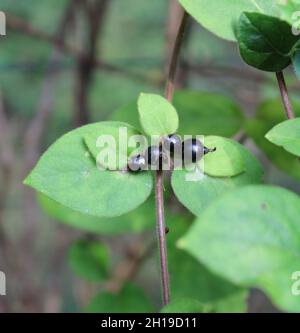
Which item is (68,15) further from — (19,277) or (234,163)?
(234,163)

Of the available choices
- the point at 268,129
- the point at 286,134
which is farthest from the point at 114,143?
the point at 268,129

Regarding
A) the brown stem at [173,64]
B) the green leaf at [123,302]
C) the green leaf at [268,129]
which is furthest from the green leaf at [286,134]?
the green leaf at [123,302]

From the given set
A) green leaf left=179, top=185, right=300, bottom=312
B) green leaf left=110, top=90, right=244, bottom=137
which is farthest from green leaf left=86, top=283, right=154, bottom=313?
green leaf left=179, top=185, right=300, bottom=312

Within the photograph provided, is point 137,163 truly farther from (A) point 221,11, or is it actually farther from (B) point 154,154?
(A) point 221,11

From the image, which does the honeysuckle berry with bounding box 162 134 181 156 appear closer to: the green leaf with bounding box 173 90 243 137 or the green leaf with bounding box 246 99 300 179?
the green leaf with bounding box 246 99 300 179

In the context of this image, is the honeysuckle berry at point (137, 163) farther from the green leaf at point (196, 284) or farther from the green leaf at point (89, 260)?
the green leaf at point (89, 260)
